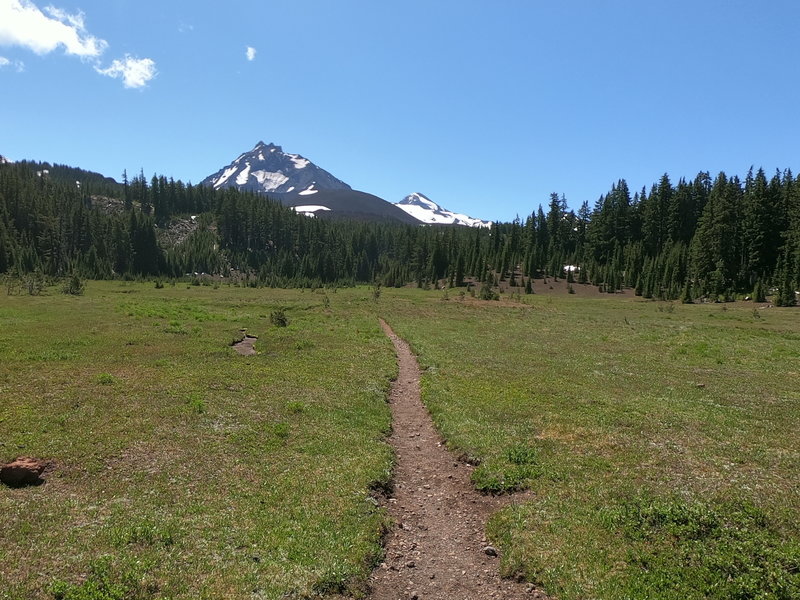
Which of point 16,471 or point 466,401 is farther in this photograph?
point 466,401

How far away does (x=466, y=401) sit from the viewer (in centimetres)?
2242

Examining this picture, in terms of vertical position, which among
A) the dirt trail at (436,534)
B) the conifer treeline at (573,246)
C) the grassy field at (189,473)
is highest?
the conifer treeline at (573,246)

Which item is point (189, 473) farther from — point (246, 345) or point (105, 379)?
point (246, 345)

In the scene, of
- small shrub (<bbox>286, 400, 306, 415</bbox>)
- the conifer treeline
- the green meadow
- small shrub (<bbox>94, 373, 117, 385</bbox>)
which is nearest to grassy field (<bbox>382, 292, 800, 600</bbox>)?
the green meadow

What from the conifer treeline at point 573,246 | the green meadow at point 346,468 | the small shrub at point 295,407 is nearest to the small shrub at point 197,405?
the green meadow at point 346,468

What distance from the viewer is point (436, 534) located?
474 inches

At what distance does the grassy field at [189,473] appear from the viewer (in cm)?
924

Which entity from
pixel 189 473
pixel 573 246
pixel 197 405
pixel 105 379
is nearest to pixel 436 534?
pixel 189 473

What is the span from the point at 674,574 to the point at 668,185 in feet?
585

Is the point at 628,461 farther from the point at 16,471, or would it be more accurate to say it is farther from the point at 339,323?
the point at 339,323

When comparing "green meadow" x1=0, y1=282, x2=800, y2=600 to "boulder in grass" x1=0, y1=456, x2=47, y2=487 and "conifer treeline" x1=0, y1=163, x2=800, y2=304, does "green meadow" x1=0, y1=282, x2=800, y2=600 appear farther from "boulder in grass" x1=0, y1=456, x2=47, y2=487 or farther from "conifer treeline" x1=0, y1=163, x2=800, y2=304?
"conifer treeline" x1=0, y1=163, x2=800, y2=304

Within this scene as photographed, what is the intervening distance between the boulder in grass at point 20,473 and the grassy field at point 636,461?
1309cm

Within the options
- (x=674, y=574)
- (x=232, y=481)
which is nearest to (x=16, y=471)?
(x=232, y=481)

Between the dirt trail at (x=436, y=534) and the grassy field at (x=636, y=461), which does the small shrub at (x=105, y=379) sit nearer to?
the dirt trail at (x=436, y=534)
